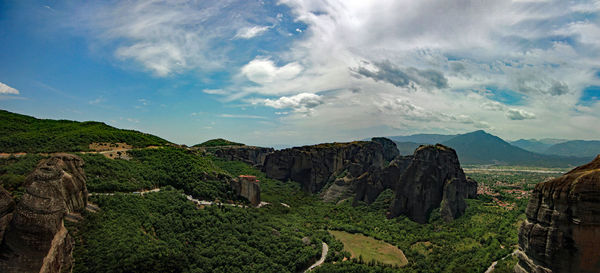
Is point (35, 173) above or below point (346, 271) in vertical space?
above

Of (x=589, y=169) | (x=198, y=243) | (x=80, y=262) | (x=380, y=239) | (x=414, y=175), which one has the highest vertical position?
(x=589, y=169)

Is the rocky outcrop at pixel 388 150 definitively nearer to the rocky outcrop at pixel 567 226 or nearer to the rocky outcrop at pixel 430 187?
the rocky outcrop at pixel 430 187

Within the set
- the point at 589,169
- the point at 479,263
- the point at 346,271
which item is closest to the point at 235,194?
the point at 346,271

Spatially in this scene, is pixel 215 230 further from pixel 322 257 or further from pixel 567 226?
pixel 567 226

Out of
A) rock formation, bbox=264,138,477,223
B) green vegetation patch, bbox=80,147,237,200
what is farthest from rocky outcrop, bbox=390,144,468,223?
green vegetation patch, bbox=80,147,237,200

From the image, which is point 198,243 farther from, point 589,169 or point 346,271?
point 589,169

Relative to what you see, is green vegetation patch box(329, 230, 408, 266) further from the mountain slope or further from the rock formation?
the mountain slope

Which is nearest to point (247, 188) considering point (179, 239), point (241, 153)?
point (179, 239)

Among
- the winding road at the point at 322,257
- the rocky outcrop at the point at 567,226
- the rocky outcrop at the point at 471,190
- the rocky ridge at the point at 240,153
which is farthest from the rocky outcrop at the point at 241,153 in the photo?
the rocky outcrop at the point at 567,226
